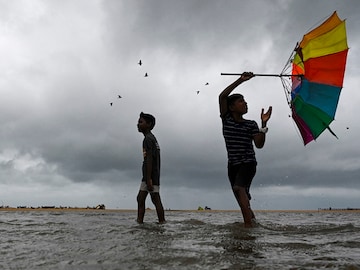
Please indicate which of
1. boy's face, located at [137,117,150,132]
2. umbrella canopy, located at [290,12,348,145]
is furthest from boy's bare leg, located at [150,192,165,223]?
umbrella canopy, located at [290,12,348,145]

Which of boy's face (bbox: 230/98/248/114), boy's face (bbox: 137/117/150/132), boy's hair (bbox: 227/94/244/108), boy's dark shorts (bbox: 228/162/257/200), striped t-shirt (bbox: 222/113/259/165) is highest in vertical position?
boy's face (bbox: 137/117/150/132)

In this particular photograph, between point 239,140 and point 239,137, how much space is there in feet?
0.17

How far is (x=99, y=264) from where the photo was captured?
2.87 meters

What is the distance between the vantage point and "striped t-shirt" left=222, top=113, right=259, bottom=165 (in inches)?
242

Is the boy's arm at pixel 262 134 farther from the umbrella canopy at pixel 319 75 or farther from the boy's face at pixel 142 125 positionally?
the boy's face at pixel 142 125

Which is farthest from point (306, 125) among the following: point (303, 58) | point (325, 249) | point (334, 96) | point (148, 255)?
point (148, 255)

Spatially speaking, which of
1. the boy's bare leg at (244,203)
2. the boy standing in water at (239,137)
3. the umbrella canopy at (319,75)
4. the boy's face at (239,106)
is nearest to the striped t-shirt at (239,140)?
the boy standing in water at (239,137)

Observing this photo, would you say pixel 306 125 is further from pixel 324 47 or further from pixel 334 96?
pixel 324 47

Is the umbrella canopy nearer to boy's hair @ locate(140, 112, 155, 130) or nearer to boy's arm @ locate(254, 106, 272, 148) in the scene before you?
boy's arm @ locate(254, 106, 272, 148)

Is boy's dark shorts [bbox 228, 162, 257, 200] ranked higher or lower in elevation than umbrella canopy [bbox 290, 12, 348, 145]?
lower

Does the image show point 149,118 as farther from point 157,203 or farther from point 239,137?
point 239,137

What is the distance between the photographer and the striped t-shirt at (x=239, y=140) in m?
6.15

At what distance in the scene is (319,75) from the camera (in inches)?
265

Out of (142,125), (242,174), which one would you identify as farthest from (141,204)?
(242,174)
